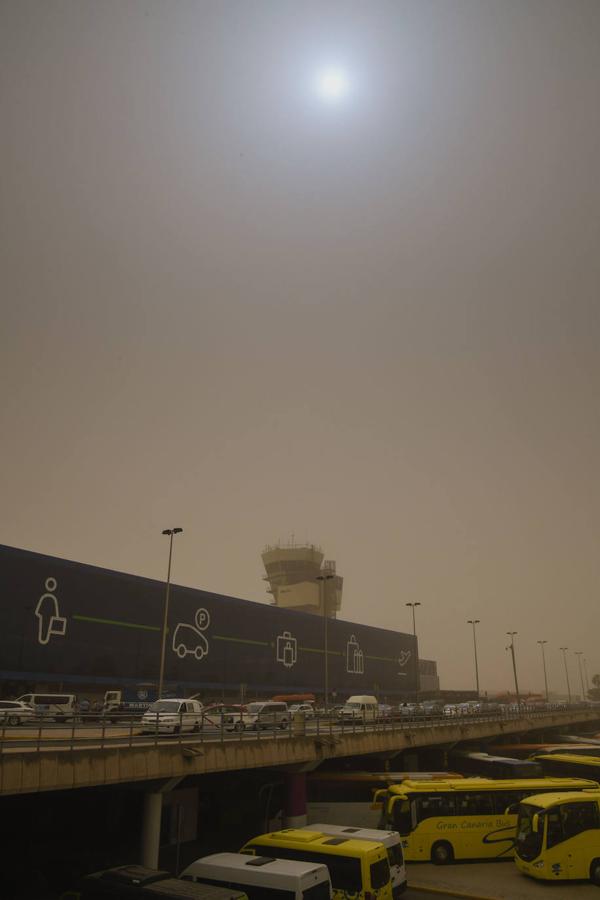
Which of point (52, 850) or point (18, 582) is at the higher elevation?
point (18, 582)

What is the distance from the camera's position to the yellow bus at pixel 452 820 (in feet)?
88.4

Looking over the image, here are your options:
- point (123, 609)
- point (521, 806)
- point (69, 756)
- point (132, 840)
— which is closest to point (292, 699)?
point (123, 609)

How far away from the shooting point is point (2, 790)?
16.5m

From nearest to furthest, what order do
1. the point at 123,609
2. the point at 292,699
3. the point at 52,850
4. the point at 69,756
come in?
the point at 69,756 < the point at 52,850 < the point at 123,609 < the point at 292,699

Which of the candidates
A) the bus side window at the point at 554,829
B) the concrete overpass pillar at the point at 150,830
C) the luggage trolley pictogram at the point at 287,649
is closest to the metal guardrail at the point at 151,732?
the concrete overpass pillar at the point at 150,830

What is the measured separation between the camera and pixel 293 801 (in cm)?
3038

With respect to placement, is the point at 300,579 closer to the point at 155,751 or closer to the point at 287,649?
the point at 287,649

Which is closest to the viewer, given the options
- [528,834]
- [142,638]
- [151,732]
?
[528,834]

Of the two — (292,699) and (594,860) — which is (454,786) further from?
(292,699)

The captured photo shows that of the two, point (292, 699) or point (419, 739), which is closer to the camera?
point (419, 739)

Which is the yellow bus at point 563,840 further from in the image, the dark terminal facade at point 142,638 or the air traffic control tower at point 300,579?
the air traffic control tower at point 300,579

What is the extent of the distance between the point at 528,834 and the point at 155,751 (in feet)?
46.5

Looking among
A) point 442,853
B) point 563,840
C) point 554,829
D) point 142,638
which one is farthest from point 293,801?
point 142,638

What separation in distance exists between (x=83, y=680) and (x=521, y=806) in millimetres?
42146
